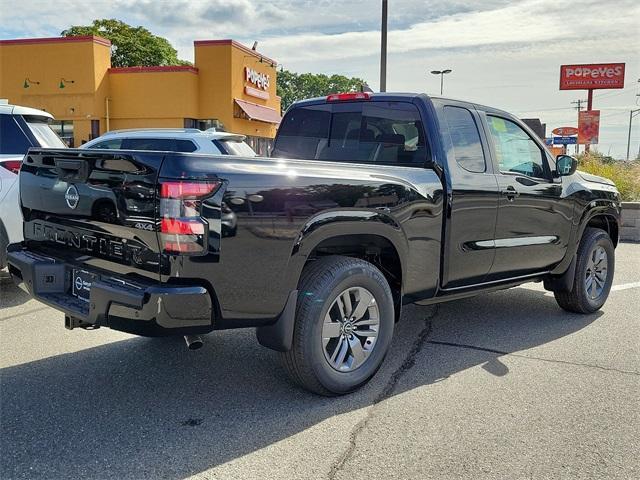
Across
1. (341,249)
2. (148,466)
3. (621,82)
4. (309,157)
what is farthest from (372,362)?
(621,82)

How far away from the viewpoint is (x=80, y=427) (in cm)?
321

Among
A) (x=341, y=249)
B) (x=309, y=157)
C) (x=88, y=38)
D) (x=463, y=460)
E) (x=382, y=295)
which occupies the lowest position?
(x=463, y=460)

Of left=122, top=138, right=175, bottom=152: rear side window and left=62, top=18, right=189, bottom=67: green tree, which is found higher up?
left=62, top=18, right=189, bottom=67: green tree

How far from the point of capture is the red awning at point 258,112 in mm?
26031

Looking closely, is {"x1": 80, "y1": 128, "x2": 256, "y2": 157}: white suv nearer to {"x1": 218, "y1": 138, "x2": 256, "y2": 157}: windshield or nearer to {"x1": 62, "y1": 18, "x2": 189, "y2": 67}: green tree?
{"x1": 218, "y1": 138, "x2": 256, "y2": 157}: windshield

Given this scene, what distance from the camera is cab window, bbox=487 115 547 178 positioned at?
481 cm

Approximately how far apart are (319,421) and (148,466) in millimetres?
973

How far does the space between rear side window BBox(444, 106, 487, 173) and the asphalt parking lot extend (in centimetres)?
145

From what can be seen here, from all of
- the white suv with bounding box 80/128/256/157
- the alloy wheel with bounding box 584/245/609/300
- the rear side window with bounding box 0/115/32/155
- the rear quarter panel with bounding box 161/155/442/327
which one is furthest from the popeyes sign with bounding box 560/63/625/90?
the rear quarter panel with bounding box 161/155/442/327

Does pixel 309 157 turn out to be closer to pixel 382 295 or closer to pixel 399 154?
pixel 399 154

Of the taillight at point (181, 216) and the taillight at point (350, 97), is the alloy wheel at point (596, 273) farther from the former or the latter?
the taillight at point (181, 216)

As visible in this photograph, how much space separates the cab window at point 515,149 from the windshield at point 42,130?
174 inches

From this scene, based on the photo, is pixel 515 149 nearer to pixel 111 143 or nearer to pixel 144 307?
pixel 144 307

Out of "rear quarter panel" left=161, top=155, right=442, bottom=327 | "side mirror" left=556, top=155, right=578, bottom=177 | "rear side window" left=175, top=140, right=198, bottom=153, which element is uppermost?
"rear side window" left=175, top=140, right=198, bottom=153
